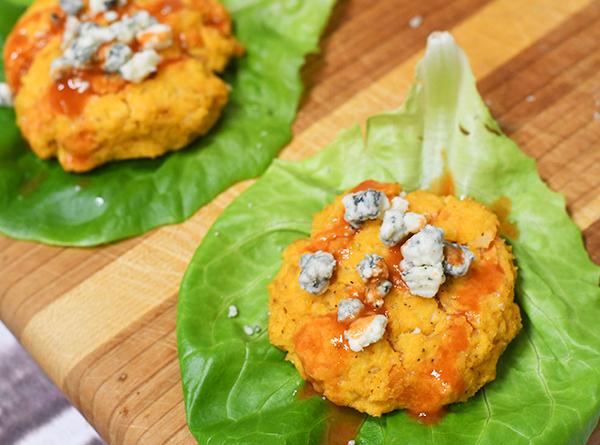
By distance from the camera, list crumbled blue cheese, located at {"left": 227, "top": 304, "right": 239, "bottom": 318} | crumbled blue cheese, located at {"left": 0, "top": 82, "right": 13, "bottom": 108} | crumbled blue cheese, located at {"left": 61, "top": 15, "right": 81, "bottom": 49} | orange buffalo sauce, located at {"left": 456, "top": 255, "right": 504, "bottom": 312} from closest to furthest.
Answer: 1. orange buffalo sauce, located at {"left": 456, "top": 255, "right": 504, "bottom": 312}
2. crumbled blue cheese, located at {"left": 227, "top": 304, "right": 239, "bottom": 318}
3. crumbled blue cheese, located at {"left": 61, "top": 15, "right": 81, "bottom": 49}
4. crumbled blue cheese, located at {"left": 0, "top": 82, "right": 13, "bottom": 108}

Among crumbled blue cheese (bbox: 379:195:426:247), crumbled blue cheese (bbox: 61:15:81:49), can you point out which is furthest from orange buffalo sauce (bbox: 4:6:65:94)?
crumbled blue cheese (bbox: 379:195:426:247)

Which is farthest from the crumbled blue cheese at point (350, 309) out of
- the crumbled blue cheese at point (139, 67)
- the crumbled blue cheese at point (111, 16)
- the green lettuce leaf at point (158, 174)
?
the crumbled blue cheese at point (111, 16)

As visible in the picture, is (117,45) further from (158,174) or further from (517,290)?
(517,290)

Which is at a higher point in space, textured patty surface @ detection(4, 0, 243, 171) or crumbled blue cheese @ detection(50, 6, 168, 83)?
crumbled blue cheese @ detection(50, 6, 168, 83)

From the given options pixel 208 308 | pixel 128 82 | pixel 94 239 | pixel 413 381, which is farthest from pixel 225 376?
pixel 128 82

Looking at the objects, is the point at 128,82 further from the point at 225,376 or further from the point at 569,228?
the point at 569,228

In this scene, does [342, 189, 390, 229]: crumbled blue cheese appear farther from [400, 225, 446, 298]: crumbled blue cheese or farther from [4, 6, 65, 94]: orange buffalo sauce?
[4, 6, 65, 94]: orange buffalo sauce

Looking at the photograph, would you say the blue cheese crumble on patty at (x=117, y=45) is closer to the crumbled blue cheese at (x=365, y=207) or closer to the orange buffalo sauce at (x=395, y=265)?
the crumbled blue cheese at (x=365, y=207)
